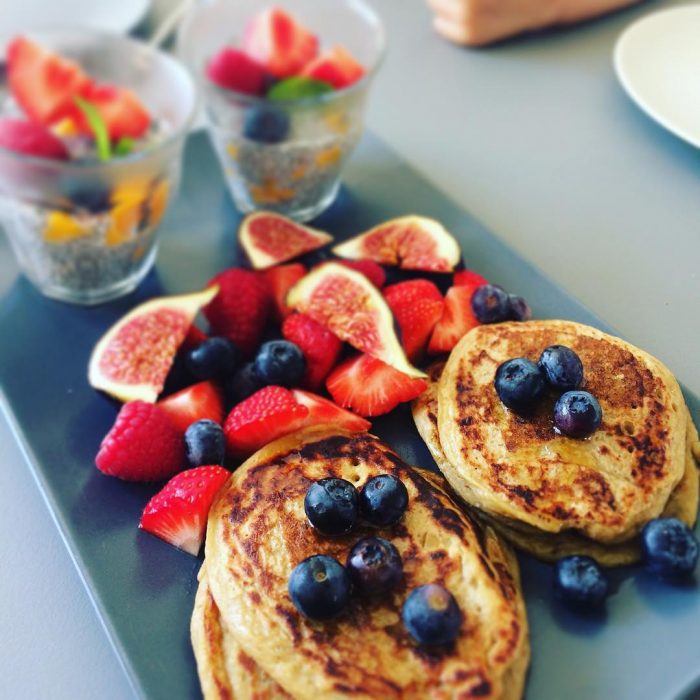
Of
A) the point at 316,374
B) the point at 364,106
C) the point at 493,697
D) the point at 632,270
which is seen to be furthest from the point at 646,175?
the point at 493,697

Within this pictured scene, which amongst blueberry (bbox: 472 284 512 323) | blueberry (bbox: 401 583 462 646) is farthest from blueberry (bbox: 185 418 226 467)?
blueberry (bbox: 472 284 512 323)

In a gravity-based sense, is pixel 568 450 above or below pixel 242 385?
above

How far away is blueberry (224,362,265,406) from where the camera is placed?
167 cm

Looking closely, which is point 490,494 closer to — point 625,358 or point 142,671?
point 625,358

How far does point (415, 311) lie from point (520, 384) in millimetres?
356

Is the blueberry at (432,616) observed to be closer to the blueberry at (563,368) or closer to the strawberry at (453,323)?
the blueberry at (563,368)

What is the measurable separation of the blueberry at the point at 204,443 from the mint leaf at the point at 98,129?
0.74m

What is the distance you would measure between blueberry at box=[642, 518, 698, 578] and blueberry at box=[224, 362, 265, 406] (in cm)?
80

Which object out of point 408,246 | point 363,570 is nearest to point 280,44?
point 408,246

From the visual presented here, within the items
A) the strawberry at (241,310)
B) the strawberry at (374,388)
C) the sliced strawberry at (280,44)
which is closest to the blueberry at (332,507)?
the strawberry at (374,388)

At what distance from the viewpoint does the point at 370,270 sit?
1.88 meters

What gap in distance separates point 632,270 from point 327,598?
4.05 feet

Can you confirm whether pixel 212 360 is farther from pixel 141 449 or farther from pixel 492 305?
pixel 492 305

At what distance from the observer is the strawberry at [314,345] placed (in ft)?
5.57
